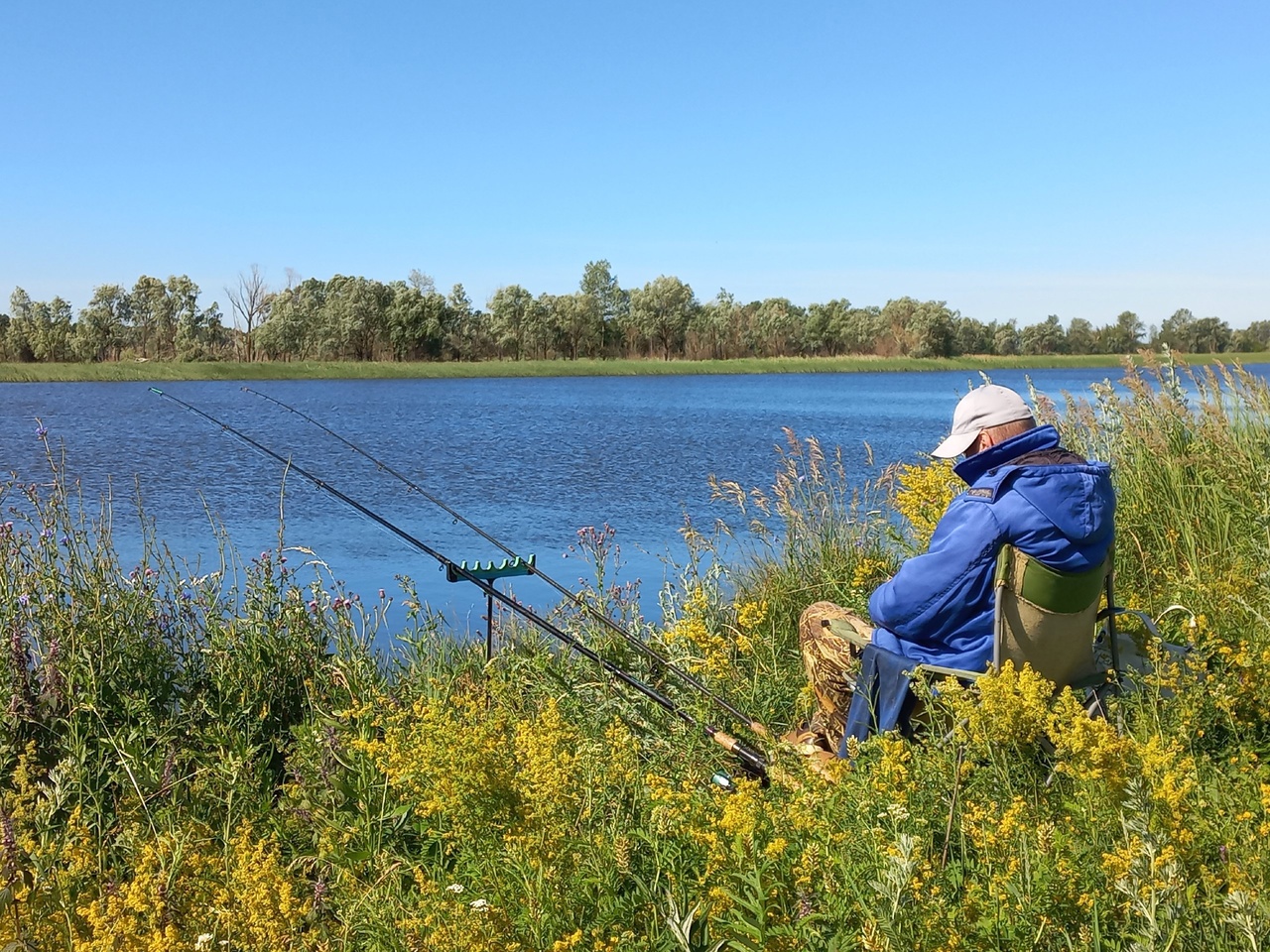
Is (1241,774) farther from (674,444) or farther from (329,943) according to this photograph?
(674,444)

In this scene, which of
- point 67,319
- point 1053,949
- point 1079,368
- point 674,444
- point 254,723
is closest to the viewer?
point 1053,949

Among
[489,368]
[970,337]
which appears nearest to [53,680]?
[489,368]

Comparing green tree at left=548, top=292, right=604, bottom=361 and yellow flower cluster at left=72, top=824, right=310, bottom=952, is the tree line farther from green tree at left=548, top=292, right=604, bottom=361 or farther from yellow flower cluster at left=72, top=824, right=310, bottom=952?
yellow flower cluster at left=72, top=824, right=310, bottom=952

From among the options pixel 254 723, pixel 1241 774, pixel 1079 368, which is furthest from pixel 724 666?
pixel 1079 368

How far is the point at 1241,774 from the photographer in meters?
3.26

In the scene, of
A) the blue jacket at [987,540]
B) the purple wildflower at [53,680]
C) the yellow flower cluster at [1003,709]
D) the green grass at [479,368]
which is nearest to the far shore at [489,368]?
the green grass at [479,368]

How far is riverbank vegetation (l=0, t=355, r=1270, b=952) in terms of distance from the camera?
231 centimetres

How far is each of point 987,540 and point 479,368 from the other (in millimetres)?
63012

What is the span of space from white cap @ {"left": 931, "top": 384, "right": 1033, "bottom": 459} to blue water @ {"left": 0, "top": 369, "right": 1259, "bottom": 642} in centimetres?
→ 280

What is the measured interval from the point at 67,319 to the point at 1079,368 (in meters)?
73.0

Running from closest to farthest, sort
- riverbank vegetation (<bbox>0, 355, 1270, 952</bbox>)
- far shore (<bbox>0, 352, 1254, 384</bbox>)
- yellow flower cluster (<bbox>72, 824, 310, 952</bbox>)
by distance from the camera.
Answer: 1. riverbank vegetation (<bbox>0, 355, 1270, 952</bbox>)
2. yellow flower cluster (<bbox>72, 824, 310, 952</bbox>)
3. far shore (<bbox>0, 352, 1254, 384</bbox>)

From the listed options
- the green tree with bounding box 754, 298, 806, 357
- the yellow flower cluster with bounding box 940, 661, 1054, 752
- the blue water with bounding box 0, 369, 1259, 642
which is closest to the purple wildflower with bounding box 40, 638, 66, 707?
the blue water with bounding box 0, 369, 1259, 642

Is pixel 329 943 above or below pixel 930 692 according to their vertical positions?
below

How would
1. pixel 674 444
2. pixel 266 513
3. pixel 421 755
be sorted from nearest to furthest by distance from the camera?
pixel 421 755 < pixel 266 513 < pixel 674 444
